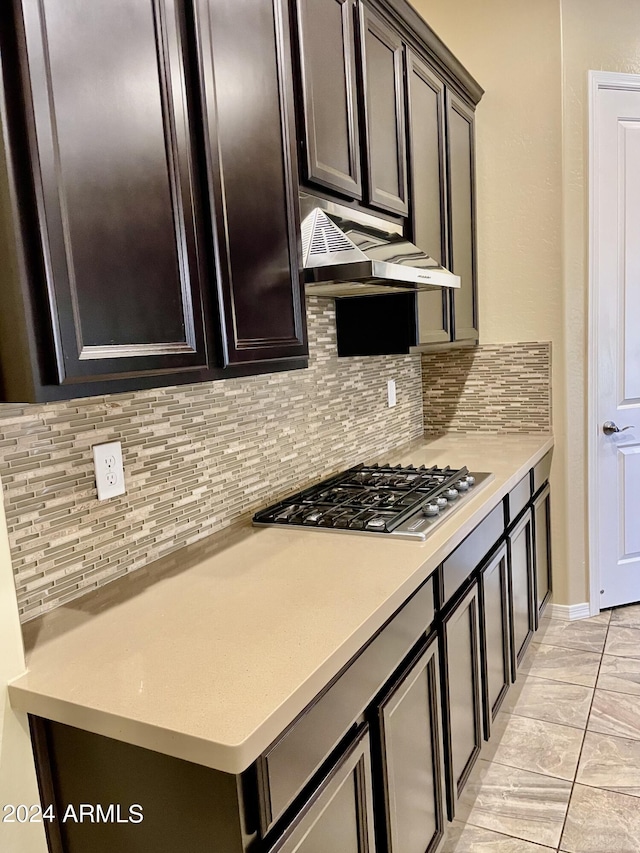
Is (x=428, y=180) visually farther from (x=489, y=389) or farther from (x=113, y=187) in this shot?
(x=113, y=187)

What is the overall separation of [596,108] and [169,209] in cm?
254

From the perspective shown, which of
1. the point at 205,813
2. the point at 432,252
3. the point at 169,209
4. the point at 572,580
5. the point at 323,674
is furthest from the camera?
the point at 572,580

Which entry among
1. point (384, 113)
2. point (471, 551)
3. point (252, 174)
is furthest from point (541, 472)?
point (252, 174)

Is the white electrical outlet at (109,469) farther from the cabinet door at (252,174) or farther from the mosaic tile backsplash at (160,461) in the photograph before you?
the cabinet door at (252,174)

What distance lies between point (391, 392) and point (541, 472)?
2.59ft

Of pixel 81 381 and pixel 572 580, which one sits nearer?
pixel 81 381

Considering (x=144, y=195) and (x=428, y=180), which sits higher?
(x=428, y=180)

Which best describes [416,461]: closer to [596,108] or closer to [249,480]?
[249,480]

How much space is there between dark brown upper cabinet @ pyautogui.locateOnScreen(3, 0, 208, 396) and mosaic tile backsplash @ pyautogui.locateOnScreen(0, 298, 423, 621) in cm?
31

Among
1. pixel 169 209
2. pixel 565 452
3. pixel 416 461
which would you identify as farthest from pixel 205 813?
pixel 565 452

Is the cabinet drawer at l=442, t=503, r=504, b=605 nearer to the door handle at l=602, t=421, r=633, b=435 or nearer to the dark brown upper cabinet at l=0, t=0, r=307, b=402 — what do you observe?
the dark brown upper cabinet at l=0, t=0, r=307, b=402

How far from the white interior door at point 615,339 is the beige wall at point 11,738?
2709 mm

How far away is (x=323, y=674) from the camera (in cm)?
103

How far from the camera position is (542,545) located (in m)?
2.92
